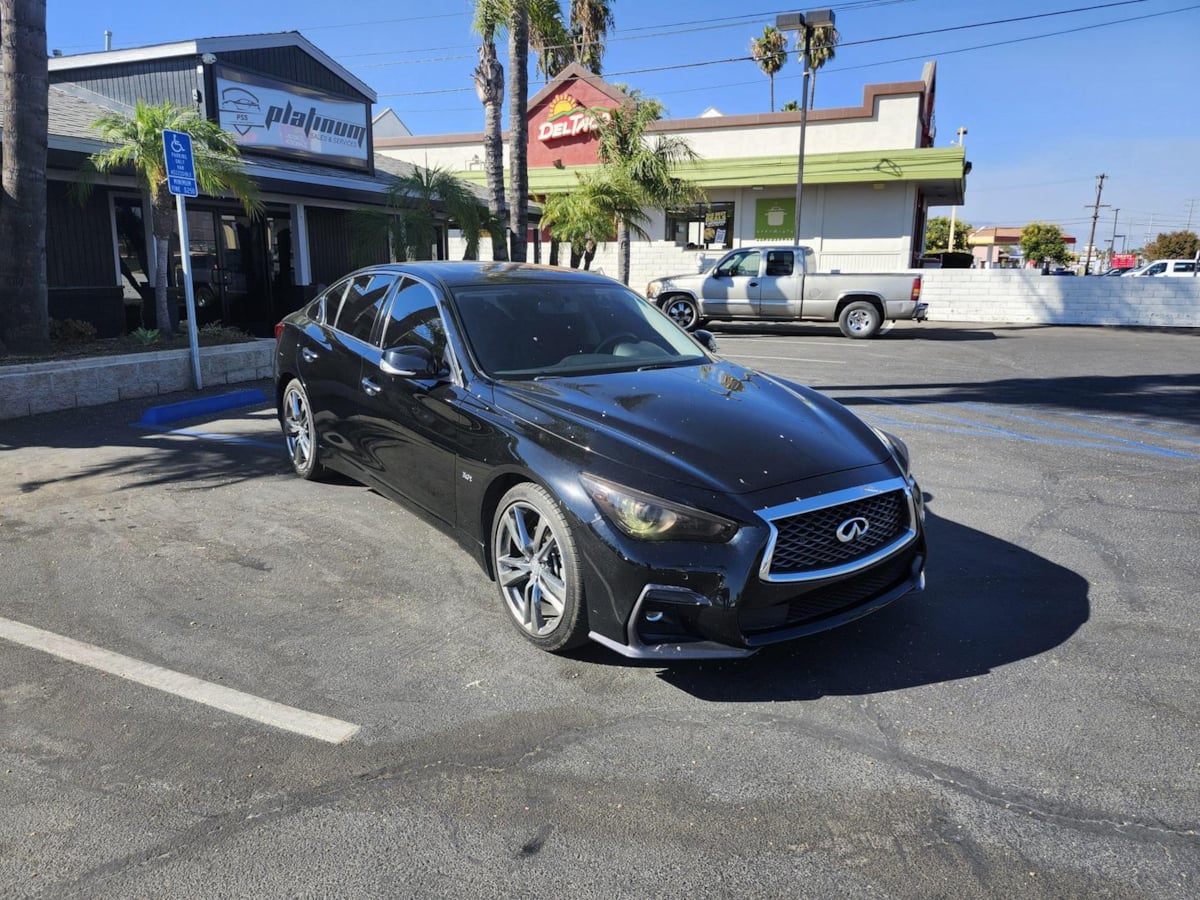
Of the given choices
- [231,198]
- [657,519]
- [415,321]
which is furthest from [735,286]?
[657,519]

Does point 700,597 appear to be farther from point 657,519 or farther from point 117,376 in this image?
point 117,376

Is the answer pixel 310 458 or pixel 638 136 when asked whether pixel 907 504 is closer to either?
pixel 310 458

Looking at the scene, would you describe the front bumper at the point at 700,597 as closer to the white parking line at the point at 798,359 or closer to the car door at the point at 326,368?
the car door at the point at 326,368

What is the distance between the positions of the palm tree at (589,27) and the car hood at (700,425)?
41.6 metres

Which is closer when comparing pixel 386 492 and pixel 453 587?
pixel 453 587

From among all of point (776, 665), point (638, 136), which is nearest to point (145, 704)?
point (776, 665)

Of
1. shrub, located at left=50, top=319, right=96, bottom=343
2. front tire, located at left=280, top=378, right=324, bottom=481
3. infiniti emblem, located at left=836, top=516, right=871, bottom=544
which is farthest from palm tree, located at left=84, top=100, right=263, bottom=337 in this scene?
infiniti emblem, located at left=836, top=516, right=871, bottom=544

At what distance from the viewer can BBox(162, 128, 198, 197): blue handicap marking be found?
8.79 meters

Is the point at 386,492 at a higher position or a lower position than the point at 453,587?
higher

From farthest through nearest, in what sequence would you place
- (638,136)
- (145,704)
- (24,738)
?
(638,136) → (145,704) → (24,738)

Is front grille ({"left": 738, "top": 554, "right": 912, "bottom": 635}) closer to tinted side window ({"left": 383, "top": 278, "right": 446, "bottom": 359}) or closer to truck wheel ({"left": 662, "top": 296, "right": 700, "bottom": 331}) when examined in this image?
tinted side window ({"left": 383, "top": 278, "right": 446, "bottom": 359})

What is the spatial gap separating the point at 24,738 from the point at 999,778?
3420 mm

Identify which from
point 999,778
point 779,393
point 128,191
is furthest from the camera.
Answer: point 128,191

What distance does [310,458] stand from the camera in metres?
6.18
